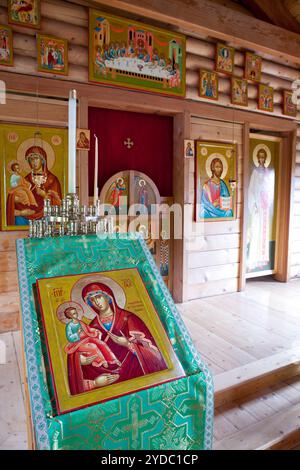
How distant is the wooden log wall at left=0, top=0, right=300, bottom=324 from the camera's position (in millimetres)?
3180

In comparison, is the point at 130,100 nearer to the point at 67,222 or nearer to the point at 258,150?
the point at 258,150

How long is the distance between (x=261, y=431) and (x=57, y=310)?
4.84 feet

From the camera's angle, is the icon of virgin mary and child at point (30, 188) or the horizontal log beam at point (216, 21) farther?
the icon of virgin mary and child at point (30, 188)

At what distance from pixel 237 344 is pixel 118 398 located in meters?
2.10

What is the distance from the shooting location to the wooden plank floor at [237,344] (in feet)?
6.85

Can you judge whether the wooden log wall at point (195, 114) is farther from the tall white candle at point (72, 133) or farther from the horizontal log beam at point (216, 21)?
the tall white candle at point (72, 133)

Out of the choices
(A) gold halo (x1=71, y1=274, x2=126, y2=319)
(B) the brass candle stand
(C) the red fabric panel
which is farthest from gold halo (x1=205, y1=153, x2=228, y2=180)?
(A) gold halo (x1=71, y1=274, x2=126, y2=319)

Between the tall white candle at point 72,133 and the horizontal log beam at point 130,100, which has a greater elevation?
the horizontal log beam at point 130,100

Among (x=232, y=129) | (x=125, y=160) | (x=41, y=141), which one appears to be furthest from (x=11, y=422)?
(x=232, y=129)

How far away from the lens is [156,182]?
167 inches

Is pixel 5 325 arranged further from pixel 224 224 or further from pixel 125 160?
pixel 224 224

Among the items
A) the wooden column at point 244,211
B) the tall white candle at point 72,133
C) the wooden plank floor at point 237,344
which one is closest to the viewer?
the tall white candle at point 72,133

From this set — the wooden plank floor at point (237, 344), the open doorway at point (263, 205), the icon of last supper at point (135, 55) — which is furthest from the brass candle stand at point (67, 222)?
the open doorway at point (263, 205)

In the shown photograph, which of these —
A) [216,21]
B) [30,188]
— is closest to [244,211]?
[216,21]
